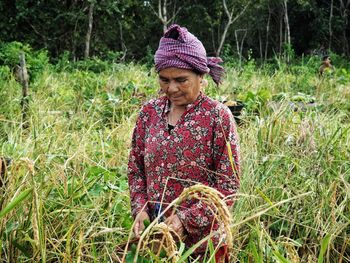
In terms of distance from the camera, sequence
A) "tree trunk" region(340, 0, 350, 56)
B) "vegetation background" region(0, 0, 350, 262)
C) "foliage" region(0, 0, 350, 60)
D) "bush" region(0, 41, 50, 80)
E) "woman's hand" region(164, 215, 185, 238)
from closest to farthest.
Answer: "woman's hand" region(164, 215, 185, 238)
"vegetation background" region(0, 0, 350, 262)
"bush" region(0, 41, 50, 80)
"foliage" region(0, 0, 350, 60)
"tree trunk" region(340, 0, 350, 56)

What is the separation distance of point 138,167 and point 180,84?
36 cm

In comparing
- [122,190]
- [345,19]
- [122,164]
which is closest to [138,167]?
[122,190]

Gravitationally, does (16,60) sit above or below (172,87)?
below

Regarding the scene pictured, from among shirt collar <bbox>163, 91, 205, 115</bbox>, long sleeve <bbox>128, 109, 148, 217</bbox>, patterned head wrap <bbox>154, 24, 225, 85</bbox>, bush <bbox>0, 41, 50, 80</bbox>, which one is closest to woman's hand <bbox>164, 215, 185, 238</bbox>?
long sleeve <bbox>128, 109, 148, 217</bbox>

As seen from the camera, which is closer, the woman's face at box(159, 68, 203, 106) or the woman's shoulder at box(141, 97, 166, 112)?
the woman's face at box(159, 68, 203, 106)

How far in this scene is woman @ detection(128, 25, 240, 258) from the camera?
5.20ft

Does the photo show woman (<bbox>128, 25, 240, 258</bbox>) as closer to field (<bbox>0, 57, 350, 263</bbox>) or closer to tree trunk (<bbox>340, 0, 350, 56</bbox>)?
field (<bbox>0, 57, 350, 263</bbox>)

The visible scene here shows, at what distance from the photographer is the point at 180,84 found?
1.62m

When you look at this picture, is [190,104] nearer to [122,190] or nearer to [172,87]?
[172,87]

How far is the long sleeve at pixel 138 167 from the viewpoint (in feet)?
5.78

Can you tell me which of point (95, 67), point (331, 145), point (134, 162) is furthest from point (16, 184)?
point (95, 67)

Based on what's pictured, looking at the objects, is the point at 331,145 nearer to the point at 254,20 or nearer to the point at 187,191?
the point at 187,191

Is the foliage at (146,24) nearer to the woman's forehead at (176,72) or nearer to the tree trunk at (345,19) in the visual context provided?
the tree trunk at (345,19)

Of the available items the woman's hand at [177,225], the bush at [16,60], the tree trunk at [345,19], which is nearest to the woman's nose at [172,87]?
the woman's hand at [177,225]
